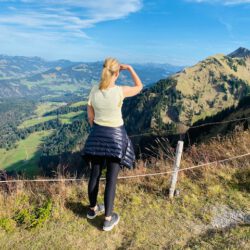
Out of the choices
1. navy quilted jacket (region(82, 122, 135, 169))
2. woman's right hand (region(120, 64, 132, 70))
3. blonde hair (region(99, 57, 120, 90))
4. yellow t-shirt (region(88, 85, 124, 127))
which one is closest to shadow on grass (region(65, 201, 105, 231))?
navy quilted jacket (region(82, 122, 135, 169))

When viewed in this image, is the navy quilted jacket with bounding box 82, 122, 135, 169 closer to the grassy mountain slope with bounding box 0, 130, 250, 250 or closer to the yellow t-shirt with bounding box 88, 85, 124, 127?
the yellow t-shirt with bounding box 88, 85, 124, 127

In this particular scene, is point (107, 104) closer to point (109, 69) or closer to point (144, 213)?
point (109, 69)

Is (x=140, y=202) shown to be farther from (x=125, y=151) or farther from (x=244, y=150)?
(x=244, y=150)

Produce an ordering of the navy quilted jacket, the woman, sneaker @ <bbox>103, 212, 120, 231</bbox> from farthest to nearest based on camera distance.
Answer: sneaker @ <bbox>103, 212, 120, 231</bbox>
the navy quilted jacket
the woman

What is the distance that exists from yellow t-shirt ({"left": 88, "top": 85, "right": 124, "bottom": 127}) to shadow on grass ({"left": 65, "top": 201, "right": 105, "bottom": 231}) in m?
2.49

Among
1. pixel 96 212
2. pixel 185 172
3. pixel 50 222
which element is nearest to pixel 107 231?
pixel 96 212

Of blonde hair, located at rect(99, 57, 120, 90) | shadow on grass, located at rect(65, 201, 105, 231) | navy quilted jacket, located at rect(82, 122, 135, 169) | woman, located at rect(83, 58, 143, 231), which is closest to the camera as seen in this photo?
blonde hair, located at rect(99, 57, 120, 90)

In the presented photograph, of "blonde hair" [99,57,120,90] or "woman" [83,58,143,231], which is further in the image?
"woman" [83,58,143,231]

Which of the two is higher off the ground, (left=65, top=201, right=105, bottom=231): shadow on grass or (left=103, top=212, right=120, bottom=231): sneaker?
(left=103, top=212, right=120, bottom=231): sneaker

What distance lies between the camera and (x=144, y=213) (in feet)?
25.0

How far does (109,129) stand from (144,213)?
2.65 metres

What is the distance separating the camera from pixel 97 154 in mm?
6449

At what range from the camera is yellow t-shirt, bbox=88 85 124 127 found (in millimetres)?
6102

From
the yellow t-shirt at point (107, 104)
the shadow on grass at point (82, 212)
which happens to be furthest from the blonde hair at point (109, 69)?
the shadow on grass at point (82, 212)
